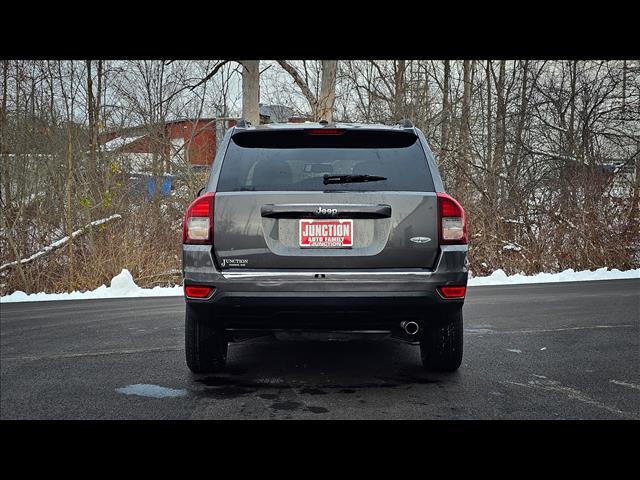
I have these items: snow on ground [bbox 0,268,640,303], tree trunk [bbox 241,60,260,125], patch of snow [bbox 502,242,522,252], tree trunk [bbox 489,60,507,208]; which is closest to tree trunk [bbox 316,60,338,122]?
tree trunk [bbox 241,60,260,125]

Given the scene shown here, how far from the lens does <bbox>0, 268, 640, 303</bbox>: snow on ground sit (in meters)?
11.2

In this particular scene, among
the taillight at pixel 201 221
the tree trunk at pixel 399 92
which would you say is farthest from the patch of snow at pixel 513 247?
the taillight at pixel 201 221

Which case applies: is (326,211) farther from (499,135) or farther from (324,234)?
(499,135)

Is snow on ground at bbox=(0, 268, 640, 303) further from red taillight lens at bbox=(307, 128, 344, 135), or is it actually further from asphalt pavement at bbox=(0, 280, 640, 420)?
red taillight lens at bbox=(307, 128, 344, 135)

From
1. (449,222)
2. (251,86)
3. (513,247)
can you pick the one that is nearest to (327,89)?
(251,86)

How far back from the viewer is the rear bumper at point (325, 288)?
420 centimetres

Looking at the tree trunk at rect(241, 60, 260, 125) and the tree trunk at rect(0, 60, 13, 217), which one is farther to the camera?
the tree trunk at rect(241, 60, 260, 125)

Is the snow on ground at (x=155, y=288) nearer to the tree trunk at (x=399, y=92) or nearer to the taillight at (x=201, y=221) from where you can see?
the tree trunk at (x=399, y=92)

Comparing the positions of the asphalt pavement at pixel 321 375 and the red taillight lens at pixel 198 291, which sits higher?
the red taillight lens at pixel 198 291

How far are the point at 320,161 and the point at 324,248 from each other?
0.67 metres

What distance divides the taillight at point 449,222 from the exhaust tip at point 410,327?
0.59 meters

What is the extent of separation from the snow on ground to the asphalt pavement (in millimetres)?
2837
